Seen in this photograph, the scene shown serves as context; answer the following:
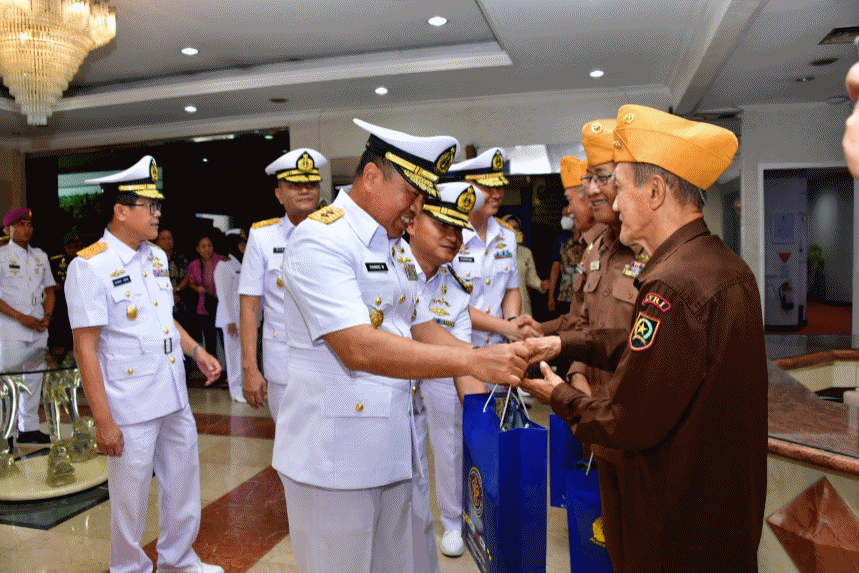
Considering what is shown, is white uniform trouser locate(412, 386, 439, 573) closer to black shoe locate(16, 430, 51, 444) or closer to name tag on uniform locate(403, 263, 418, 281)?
name tag on uniform locate(403, 263, 418, 281)

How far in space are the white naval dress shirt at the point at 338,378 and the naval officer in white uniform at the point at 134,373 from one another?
115cm

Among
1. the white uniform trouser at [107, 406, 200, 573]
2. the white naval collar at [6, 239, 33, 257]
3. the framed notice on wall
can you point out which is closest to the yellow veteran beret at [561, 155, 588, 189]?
the white uniform trouser at [107, 406, 200, 573]

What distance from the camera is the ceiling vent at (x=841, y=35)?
17.9 ft

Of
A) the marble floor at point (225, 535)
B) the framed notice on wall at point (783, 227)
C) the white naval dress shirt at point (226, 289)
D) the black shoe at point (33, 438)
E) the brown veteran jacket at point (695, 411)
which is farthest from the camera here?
the framed notice on wall at point (783, 227)

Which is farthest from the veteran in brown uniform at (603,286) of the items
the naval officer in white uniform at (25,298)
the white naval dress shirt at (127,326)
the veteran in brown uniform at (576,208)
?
the naval officer in white uniform at (25,298)

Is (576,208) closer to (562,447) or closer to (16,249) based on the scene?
(562,447)

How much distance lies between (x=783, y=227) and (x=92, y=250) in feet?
37.4

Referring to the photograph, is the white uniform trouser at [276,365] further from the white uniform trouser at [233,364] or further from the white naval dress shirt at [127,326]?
the white uniform trouser at [233,364]

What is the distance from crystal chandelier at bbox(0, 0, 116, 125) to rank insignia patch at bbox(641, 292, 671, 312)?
4912 millimetres

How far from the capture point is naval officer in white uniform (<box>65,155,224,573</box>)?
95.5 inches

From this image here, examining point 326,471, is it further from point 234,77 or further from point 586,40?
point 234,77

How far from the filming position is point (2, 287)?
5.82 meters

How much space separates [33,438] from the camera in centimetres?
523

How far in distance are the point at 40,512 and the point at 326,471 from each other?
3.03m
